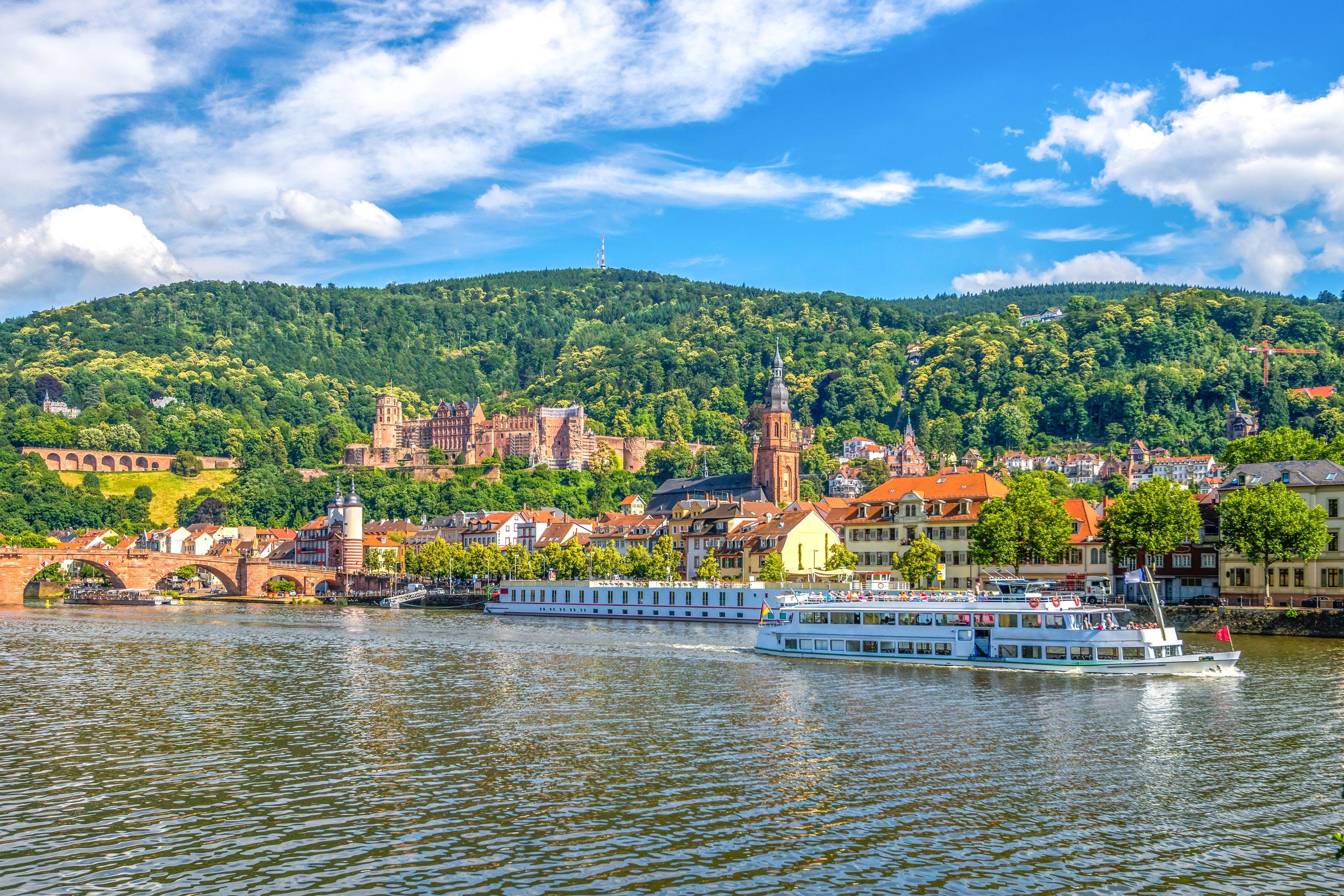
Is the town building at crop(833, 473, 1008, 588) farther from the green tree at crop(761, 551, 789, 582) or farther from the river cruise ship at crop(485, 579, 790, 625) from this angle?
the river cruise ship at crop(485, 579, 790, 625)

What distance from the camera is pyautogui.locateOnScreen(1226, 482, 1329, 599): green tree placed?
247 ft

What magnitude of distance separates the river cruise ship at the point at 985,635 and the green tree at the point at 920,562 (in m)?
26.5

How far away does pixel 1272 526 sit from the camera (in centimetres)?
7594

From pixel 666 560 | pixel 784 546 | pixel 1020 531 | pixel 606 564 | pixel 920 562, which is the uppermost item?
pixel 1020 531

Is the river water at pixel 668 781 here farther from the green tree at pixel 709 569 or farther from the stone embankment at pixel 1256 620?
the green tree at pixel 709 569

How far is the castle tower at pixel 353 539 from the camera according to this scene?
516 feet

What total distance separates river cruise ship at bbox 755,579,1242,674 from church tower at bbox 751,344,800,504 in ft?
398

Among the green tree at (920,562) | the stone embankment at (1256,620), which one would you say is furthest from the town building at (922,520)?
the stone embankment at (1256,620)

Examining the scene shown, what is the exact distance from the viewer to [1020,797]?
30.0 meters

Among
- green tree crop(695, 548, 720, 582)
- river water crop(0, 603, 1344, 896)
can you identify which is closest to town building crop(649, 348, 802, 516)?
green tree crop(695, 548, 720, 582)

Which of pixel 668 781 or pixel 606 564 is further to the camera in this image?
pixel 606 564

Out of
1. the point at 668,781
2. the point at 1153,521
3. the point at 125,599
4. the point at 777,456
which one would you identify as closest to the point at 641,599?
the point at 1153,521

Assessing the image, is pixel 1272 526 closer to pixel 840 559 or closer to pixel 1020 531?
pixel 1020 531

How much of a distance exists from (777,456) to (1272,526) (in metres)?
115
